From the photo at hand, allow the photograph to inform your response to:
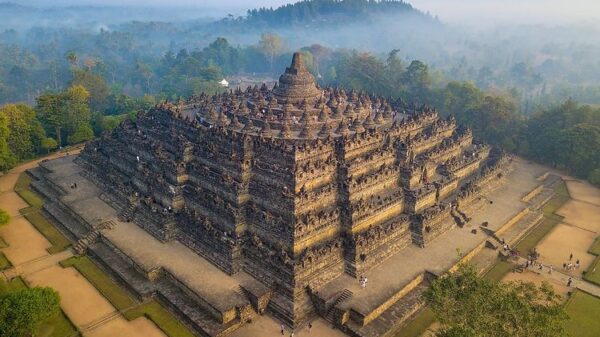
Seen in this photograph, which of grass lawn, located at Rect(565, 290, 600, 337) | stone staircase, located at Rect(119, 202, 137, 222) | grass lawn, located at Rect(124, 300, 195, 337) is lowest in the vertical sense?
grass lawn, located at Rect(565, 290, 600, 337)

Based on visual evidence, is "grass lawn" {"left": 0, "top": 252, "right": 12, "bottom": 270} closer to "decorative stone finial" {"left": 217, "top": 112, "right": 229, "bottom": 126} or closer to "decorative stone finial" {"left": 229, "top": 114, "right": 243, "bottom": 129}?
"decorative stone finial" {"left": 217, "top": 112, "right": 229, "bottom": 126}

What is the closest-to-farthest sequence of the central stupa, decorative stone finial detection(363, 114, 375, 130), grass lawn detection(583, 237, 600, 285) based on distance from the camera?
grass lawn detection(583, 237, 600, 285)
decorative stone finial detection(363, 114, 375, 130)
the central stupa

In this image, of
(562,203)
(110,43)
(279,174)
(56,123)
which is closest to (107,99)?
(56,123)

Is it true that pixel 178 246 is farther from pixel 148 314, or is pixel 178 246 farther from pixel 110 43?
pixel 110 43


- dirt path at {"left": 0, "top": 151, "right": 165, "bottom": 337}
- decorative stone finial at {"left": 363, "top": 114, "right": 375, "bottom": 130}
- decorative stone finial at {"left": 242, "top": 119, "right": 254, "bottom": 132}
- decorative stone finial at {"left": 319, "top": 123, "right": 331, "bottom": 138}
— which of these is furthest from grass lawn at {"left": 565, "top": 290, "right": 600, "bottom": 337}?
decorative stone finial at {"left": 242, "top": 119, "right": 254, "bottom": 132}

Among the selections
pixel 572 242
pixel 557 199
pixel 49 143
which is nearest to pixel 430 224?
pixel 572 242

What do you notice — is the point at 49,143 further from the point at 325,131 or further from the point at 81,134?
the point at 325,131
